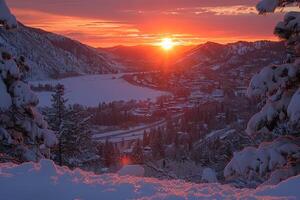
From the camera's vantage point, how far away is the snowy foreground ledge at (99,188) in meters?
5.61

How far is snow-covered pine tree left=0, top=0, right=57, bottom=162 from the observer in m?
11.2

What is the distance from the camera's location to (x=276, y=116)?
8484 millimetres

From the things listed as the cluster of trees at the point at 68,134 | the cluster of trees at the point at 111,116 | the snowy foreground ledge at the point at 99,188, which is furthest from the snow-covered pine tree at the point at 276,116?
the cluster of trees at the point at 111,116

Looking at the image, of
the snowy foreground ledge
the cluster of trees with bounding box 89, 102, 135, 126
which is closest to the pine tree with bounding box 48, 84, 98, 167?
the snowy foreground ledge

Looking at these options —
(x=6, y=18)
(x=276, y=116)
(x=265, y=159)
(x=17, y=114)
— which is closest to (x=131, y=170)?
(x=265, y=159)

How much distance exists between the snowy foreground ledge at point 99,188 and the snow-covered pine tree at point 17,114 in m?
4.67

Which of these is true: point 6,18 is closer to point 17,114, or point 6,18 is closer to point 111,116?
point 17,114

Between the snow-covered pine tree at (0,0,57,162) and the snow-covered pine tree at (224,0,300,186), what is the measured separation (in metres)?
5.33

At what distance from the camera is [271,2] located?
843 centimetres

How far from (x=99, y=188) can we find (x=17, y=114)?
650cm

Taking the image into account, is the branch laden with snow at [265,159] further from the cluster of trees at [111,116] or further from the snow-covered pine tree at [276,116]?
the cluster of trees at [111,116]

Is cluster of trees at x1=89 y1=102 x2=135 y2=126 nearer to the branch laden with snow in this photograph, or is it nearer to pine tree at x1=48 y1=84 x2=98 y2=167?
pine tree at x1=48 y1=84 x2=98 y2=167

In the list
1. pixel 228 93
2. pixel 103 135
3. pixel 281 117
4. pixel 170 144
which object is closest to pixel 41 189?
pixel 281 117

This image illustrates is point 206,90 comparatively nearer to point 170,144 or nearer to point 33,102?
point 170,144
